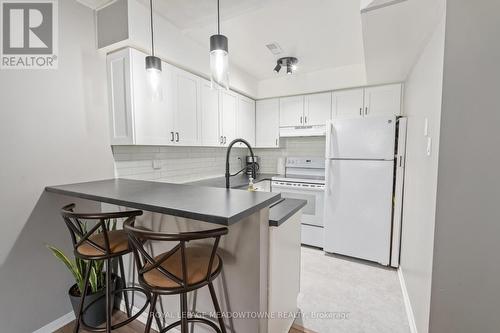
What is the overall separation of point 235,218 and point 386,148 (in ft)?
7.33

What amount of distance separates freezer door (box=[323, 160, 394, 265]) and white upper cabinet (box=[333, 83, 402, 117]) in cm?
87

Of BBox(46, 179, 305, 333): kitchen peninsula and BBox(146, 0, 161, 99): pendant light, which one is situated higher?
BBox(146, 0, 161, 99): pendant light

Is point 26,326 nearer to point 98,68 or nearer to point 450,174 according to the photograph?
point 98,68

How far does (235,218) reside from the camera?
911 mm

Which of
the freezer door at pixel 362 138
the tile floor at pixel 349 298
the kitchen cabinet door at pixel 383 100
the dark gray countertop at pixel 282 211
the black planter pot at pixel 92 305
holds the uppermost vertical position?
the kitchen cabinet door at pixel 383 100

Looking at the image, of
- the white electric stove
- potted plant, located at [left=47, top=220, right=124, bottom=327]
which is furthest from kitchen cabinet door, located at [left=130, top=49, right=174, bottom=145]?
the white electric stove

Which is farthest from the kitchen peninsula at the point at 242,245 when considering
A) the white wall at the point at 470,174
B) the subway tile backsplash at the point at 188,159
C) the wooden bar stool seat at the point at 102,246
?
the white wall at the point at 470,174

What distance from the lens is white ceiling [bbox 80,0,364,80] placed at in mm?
1800

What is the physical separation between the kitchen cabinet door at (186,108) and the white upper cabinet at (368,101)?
1984 millimetres

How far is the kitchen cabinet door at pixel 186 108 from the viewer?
2332 mm

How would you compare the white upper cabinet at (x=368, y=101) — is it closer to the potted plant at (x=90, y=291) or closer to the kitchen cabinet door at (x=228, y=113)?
the kitchen cabinet door at (x=228, y=113)

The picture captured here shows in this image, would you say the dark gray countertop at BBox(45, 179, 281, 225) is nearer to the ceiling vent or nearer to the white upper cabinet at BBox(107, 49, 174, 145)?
the white upper cabinet at BBox(107, 49, 174, 145)

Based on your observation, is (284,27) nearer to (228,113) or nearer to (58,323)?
(228,113)

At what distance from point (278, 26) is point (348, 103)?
5.14 ft
